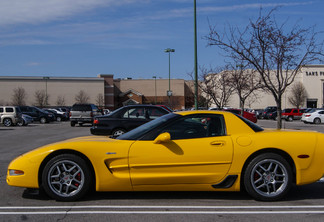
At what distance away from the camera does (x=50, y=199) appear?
5336 mm

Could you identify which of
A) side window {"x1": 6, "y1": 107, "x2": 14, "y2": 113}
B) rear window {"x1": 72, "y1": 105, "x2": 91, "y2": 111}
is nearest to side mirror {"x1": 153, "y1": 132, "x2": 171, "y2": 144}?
rear window {"x1": 72, "y1": 105, "x2": 91, "y2": 111}

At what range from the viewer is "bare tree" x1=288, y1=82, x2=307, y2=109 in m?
67.8

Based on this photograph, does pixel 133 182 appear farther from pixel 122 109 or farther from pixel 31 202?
pixel 122 109

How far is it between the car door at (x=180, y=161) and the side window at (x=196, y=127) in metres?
0.13

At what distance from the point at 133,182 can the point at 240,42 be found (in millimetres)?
9501

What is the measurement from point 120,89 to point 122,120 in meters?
90.5

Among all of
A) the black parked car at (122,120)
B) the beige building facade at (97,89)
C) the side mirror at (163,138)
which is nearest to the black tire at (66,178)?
the side mirror at (163,138)

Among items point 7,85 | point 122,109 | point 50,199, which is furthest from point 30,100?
point 50,199

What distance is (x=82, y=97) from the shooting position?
88.7 meters

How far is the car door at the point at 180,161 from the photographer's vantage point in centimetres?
508

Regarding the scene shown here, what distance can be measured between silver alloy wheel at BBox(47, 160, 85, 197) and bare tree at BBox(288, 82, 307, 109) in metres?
67.3

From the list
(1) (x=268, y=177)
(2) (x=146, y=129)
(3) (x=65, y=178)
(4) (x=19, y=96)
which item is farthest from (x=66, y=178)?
(4) (x=19, y=96)

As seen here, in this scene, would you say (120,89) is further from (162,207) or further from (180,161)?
(162,207)

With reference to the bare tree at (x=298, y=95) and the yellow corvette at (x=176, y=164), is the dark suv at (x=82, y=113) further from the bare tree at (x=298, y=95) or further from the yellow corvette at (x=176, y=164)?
the bare tree at (x=298, y=95)
